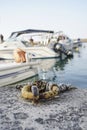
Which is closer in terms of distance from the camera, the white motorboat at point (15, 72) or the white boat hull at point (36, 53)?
the white motorboat at point (15, 72)

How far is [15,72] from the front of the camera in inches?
456

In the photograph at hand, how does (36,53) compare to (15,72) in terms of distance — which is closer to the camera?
(15,72)

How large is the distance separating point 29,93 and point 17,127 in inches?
64.1

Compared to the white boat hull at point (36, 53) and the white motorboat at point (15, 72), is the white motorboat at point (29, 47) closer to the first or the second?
the white boat hull at point (36, 53)

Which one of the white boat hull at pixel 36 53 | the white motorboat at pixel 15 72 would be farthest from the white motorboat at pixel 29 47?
the white motorboat at pixel 15 72

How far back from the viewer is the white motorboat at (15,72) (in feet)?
35.5

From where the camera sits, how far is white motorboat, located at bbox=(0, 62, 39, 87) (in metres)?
10.8

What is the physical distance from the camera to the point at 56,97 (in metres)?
7.02

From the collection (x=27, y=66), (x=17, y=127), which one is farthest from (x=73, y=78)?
(x=17, y=127)

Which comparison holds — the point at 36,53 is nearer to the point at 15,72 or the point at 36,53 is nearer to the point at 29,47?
the point at 29,47

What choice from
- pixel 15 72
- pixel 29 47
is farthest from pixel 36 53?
pixel 15 72

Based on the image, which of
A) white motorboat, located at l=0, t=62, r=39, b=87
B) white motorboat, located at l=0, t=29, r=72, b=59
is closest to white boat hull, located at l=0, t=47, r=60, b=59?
white motorboat, located at l=0, t=29, r=72, b=59

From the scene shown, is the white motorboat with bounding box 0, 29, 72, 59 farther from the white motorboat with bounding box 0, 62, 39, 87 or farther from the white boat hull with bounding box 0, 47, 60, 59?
the white motorboat with bounding box 0, 62, 39, 87

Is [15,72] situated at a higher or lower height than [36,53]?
higher
